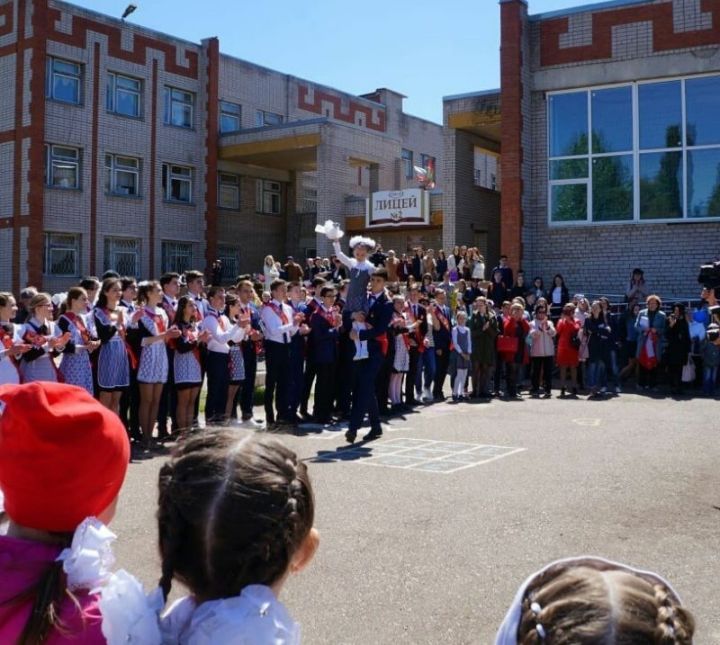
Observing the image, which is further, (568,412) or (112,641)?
(568,412)

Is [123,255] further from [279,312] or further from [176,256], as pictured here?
[279,312]

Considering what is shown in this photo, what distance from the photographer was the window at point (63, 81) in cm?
2989

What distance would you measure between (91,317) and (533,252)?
1557 cm

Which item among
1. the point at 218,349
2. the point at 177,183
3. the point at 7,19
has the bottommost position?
the point at 218,349

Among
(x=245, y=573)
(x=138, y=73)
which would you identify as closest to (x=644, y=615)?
(x=245, y=573)

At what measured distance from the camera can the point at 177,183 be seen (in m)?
34.1

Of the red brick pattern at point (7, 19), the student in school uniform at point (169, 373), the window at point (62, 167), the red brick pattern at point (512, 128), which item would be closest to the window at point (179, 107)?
the window at point (62, 167)

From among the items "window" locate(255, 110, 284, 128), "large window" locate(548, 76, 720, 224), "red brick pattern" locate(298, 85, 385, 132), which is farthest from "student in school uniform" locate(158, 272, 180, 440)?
"red brick pattern" locate(298, 85, 385, 132)

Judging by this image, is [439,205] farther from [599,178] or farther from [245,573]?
[245,573]

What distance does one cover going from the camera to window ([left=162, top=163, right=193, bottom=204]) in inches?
1325

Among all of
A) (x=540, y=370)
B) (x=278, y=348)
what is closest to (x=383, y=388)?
(x=278, y=348)

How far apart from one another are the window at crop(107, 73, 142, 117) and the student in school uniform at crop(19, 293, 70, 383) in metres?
23.7

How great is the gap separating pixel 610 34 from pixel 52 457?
22.9 m

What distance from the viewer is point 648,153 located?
2172 centimetres
